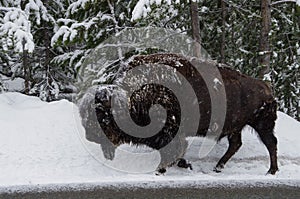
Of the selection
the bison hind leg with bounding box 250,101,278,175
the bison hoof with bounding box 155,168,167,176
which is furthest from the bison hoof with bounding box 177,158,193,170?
the bison hind leg with bounding box 250,101,278,175

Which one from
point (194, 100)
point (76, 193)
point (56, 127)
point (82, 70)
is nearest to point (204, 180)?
point (194, 100)

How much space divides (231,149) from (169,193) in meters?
1.52

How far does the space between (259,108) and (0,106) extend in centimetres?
431

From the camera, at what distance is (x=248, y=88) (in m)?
5.64

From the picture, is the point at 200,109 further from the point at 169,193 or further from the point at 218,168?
the point at 169,193

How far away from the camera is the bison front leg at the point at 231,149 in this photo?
225 inches

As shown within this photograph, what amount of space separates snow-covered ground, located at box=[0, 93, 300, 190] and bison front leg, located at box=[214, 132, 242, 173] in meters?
0.11

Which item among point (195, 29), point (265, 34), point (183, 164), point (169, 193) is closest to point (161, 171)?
point (183, 164)

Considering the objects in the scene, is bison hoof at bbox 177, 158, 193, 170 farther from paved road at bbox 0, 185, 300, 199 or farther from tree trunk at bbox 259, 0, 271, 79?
tree trunk at bbox 259, 0, 271, 79

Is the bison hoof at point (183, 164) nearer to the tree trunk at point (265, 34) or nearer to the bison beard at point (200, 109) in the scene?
the bison beard at point (200, 109)

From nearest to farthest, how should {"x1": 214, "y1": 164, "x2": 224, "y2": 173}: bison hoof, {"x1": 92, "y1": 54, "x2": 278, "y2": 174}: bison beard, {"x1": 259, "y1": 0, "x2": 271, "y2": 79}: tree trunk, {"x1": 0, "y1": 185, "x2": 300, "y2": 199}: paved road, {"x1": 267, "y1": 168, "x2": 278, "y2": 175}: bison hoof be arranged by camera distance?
{"x1": 0, "y1": 185, "x2": 300, "y2": 199}: paved road, {"x1": 92, "y1": 54, "x2": 278, "y2": 174}: bison beard, {"x1": 267, "y1": 168, "x2": 278, "y2": 175}: bison hoof, {"x1": 214, "y1": 164, "x2": 224, "y2": 173}: bison hoof, {"x1": 259, "y1": 0, "x2": 271, "y2": 79}: tree trunk

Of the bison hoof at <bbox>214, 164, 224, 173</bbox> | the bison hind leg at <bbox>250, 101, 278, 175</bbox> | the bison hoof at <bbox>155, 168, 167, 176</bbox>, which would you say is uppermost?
the bison hind leg at <bbox>250, 101, 278, 175</bbox>

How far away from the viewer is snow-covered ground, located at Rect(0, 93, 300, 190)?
4980 millimetres

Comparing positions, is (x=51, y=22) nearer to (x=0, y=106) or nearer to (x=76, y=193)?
(x=0, y=106)
